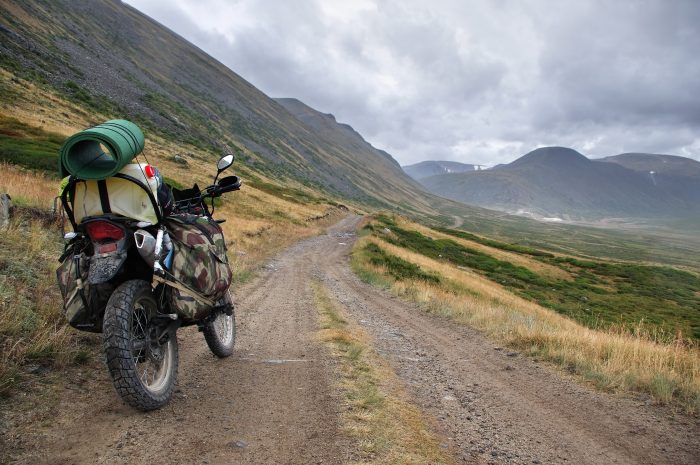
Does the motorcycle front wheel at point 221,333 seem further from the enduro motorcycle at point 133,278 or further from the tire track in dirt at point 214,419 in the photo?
the enduro motorcycle at point 133,278

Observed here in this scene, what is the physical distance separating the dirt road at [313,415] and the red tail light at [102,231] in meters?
1.55

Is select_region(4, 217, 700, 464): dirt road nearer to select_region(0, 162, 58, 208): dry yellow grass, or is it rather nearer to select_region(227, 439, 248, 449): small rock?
select_region(227, 439, 248, 449): small rock

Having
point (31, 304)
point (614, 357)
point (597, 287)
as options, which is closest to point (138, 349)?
point (31, 304)

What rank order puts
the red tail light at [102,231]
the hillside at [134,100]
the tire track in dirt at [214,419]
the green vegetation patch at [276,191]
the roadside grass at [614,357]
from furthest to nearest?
the green vegetation patch at [276,191] → the hillside at [134,100] → the roadside grass at [614,357] → the red tail light at [102,231] → the tire track in dirt at [214,419]

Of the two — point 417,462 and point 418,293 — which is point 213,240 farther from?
A: point 418,293

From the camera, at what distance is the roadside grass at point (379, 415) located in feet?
11.8

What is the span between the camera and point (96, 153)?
12.4ft

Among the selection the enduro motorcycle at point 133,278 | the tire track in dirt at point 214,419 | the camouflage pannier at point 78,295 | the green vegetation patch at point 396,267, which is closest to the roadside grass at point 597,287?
the green vegetation patch at point 396,267

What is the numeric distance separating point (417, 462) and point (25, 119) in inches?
1663

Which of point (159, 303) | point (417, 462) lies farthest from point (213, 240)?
point (417, 462)

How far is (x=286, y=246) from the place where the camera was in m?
28.9

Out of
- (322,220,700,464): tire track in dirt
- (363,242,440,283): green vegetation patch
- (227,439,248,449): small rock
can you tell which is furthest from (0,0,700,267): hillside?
(227,439,248,449): small rock

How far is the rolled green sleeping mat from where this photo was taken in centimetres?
365

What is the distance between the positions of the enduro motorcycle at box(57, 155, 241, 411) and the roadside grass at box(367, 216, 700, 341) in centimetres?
2534
